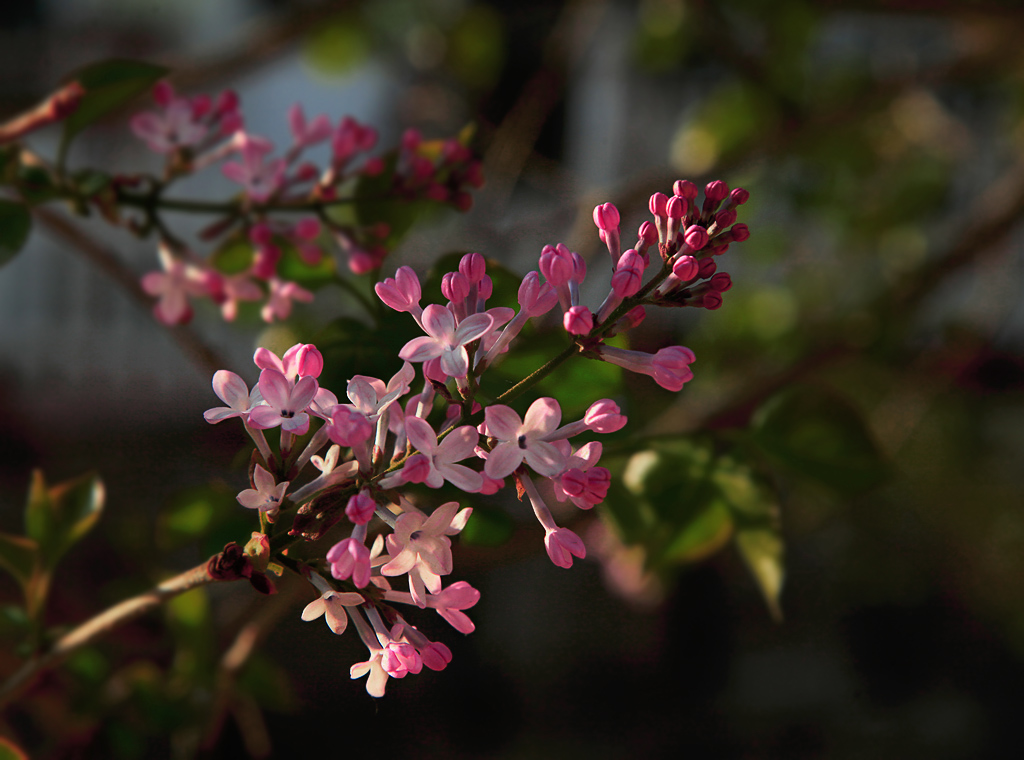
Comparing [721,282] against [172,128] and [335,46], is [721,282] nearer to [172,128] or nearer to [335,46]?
[172,128]

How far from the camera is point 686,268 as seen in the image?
0.69 ft

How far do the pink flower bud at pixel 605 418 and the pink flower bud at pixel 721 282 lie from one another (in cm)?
5

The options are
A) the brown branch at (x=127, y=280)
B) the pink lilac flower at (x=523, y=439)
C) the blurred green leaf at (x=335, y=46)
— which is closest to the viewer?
the pink lilac flower at (x=523, y=439)

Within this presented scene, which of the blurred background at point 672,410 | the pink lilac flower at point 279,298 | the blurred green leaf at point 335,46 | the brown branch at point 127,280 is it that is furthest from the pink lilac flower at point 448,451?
the blurred green leaf at point 335,46

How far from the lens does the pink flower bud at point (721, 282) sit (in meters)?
0.22

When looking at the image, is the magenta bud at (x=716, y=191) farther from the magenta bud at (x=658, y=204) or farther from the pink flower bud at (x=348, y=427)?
the pink flower bud at (x=348, y=427)

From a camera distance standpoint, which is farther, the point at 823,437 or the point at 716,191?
the point at 823,437

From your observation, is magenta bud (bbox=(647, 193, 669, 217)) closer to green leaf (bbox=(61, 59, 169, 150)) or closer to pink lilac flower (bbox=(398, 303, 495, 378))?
pink lilac flower (bbox=(398, 303, 495, 378))

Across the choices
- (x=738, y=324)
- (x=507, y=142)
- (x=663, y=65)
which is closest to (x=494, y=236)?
(x=507, y=142)

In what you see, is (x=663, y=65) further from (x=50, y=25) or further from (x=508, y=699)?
(x=50, y=25)

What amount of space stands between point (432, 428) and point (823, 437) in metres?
0.29

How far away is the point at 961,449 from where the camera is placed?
163cm

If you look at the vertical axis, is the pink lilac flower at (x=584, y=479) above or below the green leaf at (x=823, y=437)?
above

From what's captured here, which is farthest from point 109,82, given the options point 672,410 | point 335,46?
point 335,46
